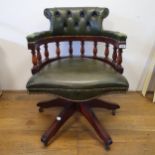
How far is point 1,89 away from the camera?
217 cm

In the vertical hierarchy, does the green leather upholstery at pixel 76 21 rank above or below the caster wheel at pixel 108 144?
above

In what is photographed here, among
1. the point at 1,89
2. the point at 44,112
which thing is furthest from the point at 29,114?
the point at 1,89

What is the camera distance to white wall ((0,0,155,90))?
1832 millimetres

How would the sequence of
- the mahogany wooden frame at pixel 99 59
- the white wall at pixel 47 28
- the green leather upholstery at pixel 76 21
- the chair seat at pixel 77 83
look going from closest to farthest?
the chair seat at pixel 77 83, the mahogany wooden frame at pixel 99 59, the green leather upholstery at pixel 76 21, the white wall at pixel 47 28

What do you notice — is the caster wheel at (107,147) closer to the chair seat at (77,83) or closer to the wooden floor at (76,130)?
the wooden floor at (76,130)

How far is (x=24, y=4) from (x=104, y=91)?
3.58ft

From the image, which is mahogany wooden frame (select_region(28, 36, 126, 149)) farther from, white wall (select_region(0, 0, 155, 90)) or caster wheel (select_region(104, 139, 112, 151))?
white wall (select_region(0, 0, 155, 90))

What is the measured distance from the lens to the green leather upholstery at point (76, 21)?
1620 millimetres

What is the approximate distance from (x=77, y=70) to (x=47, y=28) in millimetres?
718

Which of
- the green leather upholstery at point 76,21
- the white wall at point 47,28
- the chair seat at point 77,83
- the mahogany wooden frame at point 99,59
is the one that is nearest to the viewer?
the chair seat at point 77,83

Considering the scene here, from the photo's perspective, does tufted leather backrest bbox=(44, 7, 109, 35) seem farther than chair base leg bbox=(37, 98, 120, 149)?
Yes

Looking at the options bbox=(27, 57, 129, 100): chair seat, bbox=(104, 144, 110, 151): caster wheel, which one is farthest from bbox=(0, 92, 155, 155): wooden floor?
bbox=(27, 57, 129, 100): chair seat

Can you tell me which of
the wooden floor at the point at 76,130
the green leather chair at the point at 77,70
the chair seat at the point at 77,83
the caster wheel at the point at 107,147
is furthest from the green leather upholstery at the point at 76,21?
the caster wheel at the point at 107,147

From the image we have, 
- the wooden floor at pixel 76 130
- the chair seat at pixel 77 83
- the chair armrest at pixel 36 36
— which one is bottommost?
the wooden floor at pixel 76 130
